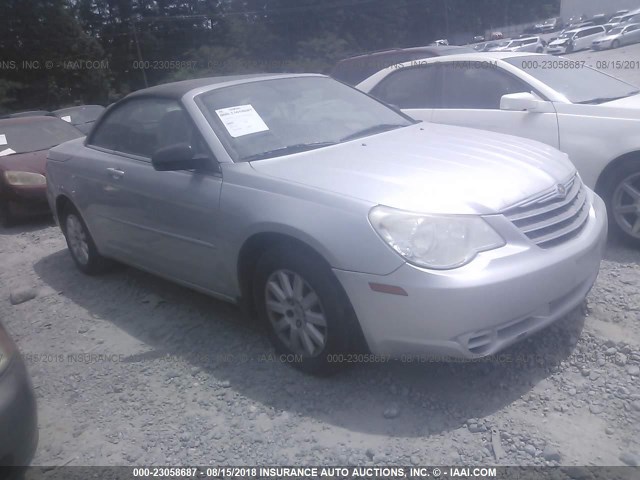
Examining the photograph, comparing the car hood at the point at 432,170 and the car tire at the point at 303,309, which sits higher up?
the car hood at the point at 432,170

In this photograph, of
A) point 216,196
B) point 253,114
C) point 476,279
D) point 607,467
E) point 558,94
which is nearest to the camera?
point 607,467

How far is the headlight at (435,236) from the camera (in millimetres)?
2969

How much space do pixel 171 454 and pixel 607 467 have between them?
192cm

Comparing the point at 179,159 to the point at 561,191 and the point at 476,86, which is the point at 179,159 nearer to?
the point at 561,191

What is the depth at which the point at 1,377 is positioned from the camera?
271 centimetres

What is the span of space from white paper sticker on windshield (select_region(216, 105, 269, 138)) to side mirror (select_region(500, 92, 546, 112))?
2.19 meters

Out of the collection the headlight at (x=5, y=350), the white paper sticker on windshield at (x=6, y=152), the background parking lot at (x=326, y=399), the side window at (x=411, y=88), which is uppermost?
the side window at (x=411, y=88)

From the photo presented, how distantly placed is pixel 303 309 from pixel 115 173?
6.70 feet

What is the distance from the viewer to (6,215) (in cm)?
810

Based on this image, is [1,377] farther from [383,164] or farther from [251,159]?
[383,164]

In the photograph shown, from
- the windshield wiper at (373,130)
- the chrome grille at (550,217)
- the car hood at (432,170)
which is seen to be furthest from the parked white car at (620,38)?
the chrome grille at (550,217)

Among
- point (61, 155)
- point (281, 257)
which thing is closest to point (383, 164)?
point (281, 257)

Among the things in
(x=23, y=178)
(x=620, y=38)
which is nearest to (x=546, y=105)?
(x=23, y=178)

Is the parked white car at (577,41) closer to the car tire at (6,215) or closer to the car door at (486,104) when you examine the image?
the car door at (486,104)
